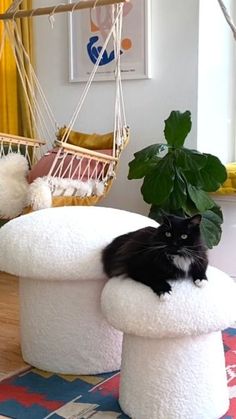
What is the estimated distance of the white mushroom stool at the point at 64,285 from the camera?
1.81 meters

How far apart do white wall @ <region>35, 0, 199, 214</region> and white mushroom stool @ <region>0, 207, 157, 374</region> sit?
1.32 meters

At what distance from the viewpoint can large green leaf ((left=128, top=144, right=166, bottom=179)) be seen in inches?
104

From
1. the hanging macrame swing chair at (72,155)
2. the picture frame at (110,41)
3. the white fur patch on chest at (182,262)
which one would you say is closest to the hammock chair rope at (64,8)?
the hanging macrame swing chair at (72,155)

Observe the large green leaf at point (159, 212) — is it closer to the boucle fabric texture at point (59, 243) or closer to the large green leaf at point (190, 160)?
the large green leaf at point (190, 160)

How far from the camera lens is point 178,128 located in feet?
8.82

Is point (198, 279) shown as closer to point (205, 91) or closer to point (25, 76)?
point (205, 91)

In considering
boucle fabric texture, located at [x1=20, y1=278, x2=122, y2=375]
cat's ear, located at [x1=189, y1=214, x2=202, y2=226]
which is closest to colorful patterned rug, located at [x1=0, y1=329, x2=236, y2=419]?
boucle fabric texture, located at [x1=20, y1=278, x2=122, y2=375]

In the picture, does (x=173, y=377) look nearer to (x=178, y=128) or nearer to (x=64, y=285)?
(x=64, y=285)

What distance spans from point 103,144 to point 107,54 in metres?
0.61

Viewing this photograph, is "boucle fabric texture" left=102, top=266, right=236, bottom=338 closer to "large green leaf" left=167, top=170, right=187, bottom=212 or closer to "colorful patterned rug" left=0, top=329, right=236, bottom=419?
"colorful patterned rug" left=0, top=329, right=236, bottom=419

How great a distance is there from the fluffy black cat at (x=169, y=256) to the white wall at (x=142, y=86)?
1589 millimetres

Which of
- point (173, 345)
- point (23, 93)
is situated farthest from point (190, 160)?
point (23, 93)

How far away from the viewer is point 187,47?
3.03 metres

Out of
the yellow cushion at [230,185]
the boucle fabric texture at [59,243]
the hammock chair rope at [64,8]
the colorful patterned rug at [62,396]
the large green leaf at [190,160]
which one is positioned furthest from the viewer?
the yellow cushion at [230,185]
